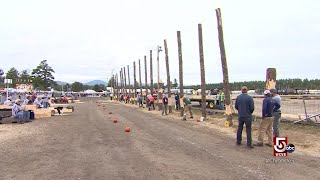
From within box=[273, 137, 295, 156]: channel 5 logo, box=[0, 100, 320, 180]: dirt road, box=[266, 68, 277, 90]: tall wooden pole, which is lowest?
box=[0, 100, 320, 180]: dirt road

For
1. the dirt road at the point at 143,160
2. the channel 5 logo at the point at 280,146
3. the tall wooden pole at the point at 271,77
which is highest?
the tall wooden pole at the point at 271,77

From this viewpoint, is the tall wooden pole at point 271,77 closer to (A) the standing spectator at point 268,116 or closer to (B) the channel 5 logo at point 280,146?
(A) the standing spectator at point 268,116

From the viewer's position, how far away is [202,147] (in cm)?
1401

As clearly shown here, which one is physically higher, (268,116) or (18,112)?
(268,116)

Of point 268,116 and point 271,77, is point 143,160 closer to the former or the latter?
point 268,116

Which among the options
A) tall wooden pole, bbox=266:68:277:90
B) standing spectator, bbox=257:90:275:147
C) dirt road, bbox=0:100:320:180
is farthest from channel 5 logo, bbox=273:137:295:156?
tall wooden pole, bbox=266:68:277:90

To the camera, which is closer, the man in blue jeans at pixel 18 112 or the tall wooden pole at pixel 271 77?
the tall wooden pole at pixel 271 77

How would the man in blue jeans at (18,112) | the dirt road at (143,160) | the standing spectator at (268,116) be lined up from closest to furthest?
the dirt road at (143,160), the standing spectator at (268,116), the man in blue jeans at (18,112)

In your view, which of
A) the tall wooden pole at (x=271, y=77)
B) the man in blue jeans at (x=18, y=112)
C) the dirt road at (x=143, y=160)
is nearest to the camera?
the dirt road at (x=143, y=160)

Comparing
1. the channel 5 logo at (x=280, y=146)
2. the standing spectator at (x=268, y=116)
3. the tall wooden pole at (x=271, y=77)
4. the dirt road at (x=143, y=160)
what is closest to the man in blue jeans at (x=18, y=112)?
the dirt road at (x=143, y=160)

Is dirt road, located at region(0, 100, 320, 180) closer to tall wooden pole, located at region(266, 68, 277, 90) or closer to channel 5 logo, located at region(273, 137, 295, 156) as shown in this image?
channel 5 logo, located at region(273, 137, 295, 156)

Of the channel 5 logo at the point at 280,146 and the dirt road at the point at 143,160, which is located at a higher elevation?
the channel 5 logo at the point at 280,146

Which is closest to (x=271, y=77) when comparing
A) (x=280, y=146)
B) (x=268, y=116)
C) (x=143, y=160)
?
(x=268, y=116)

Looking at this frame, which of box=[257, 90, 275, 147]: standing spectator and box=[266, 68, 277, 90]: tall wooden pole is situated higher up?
box=[266, 68, 277, 90]: tall wooden pole
